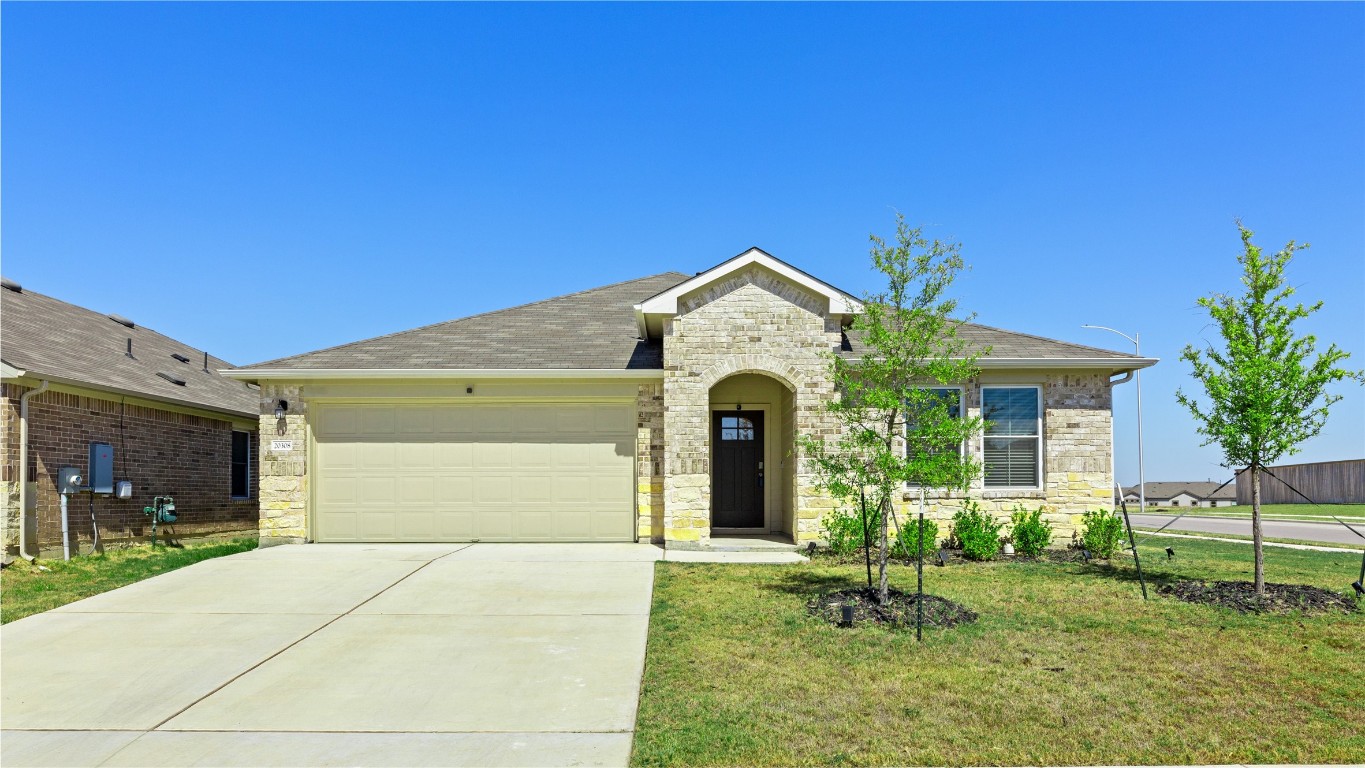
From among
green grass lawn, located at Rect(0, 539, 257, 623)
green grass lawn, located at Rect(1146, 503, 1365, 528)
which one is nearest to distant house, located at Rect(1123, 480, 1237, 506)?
green grass lawn, located at Rect(1146, 503, 1365, 528)

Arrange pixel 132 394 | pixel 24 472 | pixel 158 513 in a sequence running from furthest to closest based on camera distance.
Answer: pixel 158 513 < pixel 132 394 < pixel 24 472

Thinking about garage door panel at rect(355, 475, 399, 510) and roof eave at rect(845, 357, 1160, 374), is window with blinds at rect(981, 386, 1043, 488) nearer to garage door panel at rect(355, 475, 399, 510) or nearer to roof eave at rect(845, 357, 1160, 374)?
roof eave at rect(845, 357, 1160, 374)

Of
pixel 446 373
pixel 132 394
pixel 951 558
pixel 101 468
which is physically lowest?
pixel 951 558

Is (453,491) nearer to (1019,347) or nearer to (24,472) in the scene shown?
(24,472)

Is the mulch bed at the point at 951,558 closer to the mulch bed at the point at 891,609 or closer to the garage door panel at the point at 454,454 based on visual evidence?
the mulch bed at the point at 891,609

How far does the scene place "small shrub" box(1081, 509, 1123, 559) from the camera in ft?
42.7

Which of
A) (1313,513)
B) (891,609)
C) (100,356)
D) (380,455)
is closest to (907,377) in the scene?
(891,609)

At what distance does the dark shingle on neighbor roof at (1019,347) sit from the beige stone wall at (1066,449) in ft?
1.14

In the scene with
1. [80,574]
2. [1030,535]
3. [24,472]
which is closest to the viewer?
[80,574]

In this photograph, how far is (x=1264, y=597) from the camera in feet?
30.1

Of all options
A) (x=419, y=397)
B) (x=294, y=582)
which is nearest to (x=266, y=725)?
(x=294, y=582)

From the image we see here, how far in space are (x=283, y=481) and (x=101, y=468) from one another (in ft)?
8.84

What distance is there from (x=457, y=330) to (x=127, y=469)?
5.79 meters

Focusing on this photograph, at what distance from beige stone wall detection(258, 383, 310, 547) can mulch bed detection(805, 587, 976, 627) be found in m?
8.87
